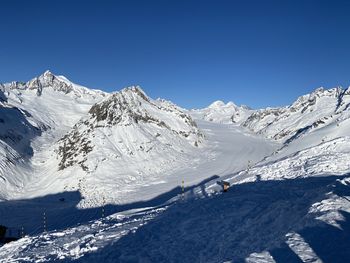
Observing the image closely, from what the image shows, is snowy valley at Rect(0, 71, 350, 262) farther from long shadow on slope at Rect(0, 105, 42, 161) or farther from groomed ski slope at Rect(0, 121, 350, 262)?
long shadow on slope at Rect(0, 105, 42, 161)

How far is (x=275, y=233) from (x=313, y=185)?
796 centimetres

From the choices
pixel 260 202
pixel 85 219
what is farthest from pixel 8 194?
pixel 260 202

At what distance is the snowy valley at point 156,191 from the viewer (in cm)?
1269

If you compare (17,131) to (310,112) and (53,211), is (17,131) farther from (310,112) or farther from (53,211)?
(310,112)

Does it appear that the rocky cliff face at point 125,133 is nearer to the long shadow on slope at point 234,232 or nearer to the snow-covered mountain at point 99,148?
the snow-covered mountain at point 99,148

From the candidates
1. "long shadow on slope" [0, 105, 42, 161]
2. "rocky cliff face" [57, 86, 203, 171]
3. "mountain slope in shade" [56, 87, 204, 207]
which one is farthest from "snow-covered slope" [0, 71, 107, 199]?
"rocky cliff face" [57, 86, 203, 171]

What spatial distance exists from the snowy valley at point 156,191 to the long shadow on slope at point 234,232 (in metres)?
0.05

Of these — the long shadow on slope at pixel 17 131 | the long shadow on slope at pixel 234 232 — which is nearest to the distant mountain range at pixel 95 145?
the long shadow on slope at pixel 17 131

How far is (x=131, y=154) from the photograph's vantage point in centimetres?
5200

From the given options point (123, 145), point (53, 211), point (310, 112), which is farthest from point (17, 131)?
point (310, 112)

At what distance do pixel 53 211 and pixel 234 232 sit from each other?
25.2m

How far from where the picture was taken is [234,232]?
13.8 m

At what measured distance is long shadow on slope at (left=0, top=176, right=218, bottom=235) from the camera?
30.7m

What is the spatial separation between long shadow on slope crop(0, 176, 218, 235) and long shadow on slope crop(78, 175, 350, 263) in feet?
50.3
